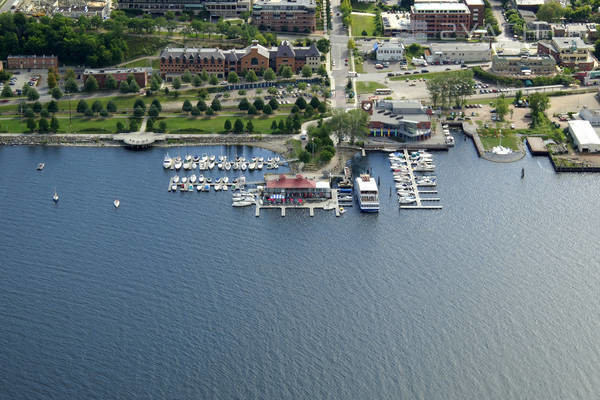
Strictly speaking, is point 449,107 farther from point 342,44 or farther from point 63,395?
point 63,395

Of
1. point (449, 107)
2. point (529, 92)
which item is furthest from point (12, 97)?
point (529, 92)

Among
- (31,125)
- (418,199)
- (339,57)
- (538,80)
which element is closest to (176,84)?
(31,125)

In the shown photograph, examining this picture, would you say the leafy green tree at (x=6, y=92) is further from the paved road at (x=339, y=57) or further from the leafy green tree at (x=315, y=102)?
the paved road at (x=339, y=57)

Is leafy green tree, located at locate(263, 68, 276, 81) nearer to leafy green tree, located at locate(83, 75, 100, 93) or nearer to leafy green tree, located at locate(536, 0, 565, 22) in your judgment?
leafy green tree, located at locate(83, 75, 100, 93)

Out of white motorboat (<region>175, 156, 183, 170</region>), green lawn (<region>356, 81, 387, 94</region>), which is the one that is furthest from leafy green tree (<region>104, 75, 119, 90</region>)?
green lawn (<region>356, 81, 387, 94</region>)

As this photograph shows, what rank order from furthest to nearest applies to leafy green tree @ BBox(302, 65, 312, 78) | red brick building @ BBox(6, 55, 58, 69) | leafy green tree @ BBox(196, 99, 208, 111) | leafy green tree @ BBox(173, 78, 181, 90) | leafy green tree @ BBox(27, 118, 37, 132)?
1. red brick building @ BBox(6, 55, 58, 69)
2. leafy green tree @ BBox(302, 65, 312, 78)
3. leafy green tree @ BBox(173, 78, 181, 90)
4. leafy green tree @ BBox(196, 99, 208, 111)
5. leafy green tree @ BBox(27, 118, 37, 132)

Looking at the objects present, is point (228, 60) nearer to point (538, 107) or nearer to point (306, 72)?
point (306, 72)

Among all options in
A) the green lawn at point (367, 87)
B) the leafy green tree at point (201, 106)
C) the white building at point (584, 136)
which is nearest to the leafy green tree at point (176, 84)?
the leafy green tree at point (201, 106)
